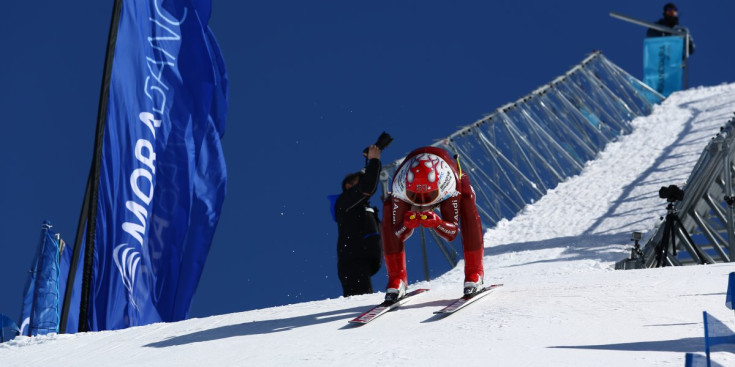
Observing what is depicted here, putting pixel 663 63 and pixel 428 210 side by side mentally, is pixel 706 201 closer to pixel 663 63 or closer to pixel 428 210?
pixel 428 210

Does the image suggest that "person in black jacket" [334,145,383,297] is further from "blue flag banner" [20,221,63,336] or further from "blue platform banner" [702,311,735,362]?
"blue platform banner" [702,311,735,362]

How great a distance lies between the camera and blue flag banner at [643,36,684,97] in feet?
68.1

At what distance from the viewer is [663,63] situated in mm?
21000

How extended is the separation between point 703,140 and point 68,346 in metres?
11.4

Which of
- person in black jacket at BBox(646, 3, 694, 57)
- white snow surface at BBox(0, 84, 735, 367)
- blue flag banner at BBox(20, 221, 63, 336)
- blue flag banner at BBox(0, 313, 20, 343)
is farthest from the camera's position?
person in black jacket at BBox(646, 3, 694, 57)

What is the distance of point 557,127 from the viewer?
52.9 ft

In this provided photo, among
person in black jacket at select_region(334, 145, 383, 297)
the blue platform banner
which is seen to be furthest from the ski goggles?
the blue platform banner

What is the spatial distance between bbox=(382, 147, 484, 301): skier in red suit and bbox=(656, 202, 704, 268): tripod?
8.75ft

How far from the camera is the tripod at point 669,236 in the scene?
26.9 ft

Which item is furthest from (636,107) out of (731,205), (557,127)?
(731,205)

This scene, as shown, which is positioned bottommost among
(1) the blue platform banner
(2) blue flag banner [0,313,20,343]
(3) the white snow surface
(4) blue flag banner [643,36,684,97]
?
(2) blue flag banner [0,313,20,343]

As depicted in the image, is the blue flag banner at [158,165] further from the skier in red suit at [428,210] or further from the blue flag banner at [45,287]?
the skier in red suit at [428,210]

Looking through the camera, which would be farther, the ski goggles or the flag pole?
the flag pole

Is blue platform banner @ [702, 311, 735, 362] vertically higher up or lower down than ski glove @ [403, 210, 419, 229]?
lower down
